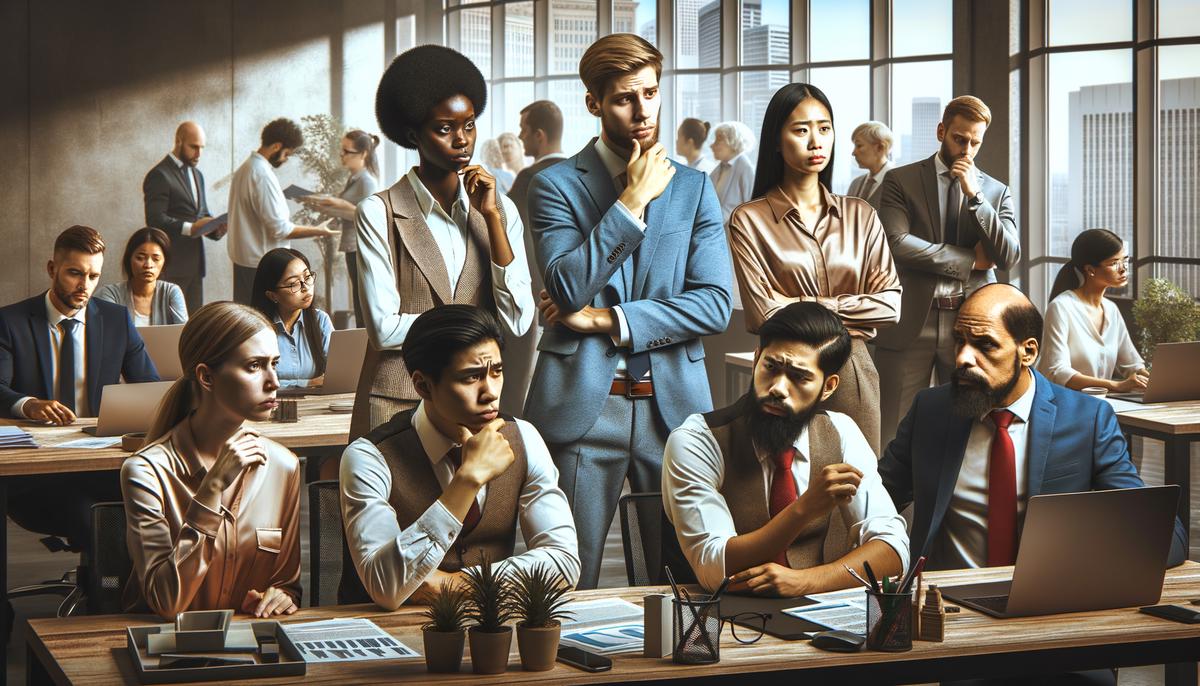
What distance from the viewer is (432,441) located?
278 centimetres

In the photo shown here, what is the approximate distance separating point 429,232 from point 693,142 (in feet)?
24.1

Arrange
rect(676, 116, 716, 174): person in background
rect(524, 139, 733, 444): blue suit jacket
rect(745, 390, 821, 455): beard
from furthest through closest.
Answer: rect(676, 116, 716, 174): person in background < rect(524, 139, 733, 444): blue suit jacket < rect(745, 390, 821, 455): beard

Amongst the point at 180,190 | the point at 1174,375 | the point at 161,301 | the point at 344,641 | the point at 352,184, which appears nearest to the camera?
the point at 344,641

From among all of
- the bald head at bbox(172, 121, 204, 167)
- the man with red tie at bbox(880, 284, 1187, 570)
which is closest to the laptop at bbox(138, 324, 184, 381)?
the man with red tie at bbox(880, 284, 1187, 570)

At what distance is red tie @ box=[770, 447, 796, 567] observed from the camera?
9.53ft

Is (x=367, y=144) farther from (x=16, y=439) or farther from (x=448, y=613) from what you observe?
(x=448, y=613)

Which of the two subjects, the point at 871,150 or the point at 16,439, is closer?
the point at 16,439

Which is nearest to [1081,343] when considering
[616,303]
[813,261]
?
[813,261]

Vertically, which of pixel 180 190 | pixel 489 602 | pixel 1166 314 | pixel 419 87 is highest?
pixel 180 190

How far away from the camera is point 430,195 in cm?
343

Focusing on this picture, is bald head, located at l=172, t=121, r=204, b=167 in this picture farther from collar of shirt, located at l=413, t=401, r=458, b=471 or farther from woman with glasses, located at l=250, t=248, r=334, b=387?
collar of shirt, located at l=413, t=401, r=458, b=471

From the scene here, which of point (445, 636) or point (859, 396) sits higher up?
point (859, 396)

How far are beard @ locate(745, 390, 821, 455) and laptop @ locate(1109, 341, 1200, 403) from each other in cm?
289

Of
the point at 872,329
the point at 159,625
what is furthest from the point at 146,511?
the point at 872,329
